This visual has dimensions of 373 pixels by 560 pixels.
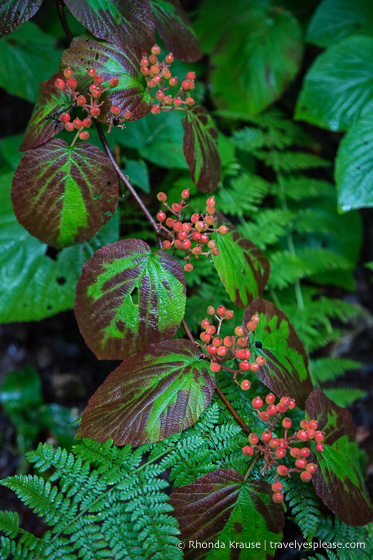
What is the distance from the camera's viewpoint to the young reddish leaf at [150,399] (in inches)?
42.4

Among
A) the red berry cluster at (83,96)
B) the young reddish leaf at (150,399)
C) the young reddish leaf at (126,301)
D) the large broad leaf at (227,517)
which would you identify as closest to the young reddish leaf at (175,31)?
the red berry cluster at (83,96)

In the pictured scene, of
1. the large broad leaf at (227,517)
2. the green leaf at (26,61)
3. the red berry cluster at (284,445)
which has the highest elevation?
the green leaf at (26,61)

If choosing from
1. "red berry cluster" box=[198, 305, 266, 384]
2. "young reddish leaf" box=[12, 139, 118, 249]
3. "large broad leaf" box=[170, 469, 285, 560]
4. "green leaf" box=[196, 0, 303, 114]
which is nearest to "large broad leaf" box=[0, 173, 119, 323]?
"young reddish leaf" box=[12, 139, 118, 249]

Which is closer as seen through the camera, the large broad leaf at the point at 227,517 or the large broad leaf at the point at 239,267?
the large broad leaf at the point at 227,517

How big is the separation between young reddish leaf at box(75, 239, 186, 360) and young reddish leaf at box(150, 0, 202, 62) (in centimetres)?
76

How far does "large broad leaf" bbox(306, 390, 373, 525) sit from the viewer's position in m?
1.12

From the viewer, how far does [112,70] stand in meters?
1.20

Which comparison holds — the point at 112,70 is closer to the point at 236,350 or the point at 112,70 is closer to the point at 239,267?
the point at 239,267

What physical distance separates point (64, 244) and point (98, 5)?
2.42 ft

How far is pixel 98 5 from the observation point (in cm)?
122

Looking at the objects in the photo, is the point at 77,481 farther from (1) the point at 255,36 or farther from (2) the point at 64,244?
(1) the point at 255,36

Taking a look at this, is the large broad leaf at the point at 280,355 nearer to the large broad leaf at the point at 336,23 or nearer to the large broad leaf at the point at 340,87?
the large broad leaf at the point at 340,87

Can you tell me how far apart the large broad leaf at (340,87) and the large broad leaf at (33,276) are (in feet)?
4.36

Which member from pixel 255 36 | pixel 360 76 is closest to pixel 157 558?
pixel 360 76
